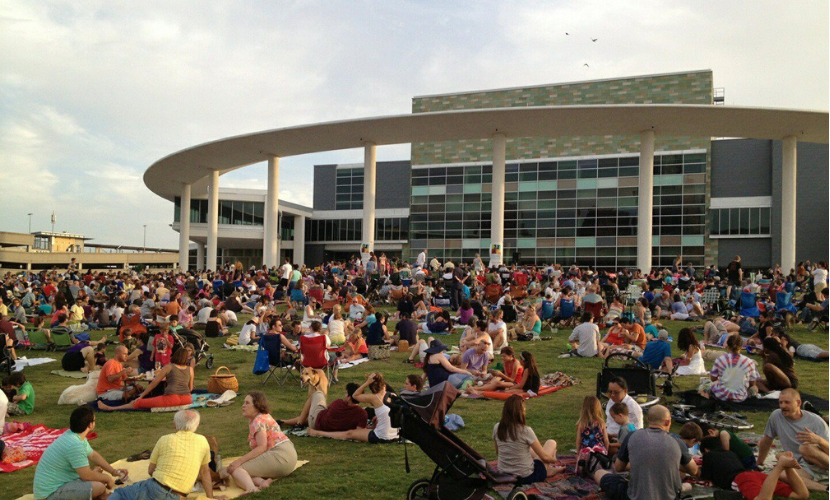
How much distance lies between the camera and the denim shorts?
5.58m

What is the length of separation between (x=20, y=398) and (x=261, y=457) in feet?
16.9

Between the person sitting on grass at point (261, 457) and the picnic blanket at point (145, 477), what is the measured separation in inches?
4.0

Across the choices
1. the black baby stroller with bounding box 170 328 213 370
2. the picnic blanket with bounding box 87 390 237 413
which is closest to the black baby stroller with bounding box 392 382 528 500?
the picnic blanket with bounding box 87 390 237 413

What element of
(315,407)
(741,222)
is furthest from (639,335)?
(741,222)

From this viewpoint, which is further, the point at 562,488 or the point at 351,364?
the point at 351,364

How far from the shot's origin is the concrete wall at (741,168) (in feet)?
135

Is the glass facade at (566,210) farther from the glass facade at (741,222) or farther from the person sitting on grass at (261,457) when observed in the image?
the person sitting on grass at (261,457)

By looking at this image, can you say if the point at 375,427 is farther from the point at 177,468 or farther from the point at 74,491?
the point at 74,491

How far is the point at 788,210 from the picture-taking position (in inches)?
1281

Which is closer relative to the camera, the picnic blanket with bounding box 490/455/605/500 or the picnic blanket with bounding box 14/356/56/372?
the picnic blanket with bounding box 490/455/605/500

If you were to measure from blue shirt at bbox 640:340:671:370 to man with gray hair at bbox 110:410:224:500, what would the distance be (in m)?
7.66

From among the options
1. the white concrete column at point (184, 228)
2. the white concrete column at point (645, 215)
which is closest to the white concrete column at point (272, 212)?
the white concrete column at point (184, 228)

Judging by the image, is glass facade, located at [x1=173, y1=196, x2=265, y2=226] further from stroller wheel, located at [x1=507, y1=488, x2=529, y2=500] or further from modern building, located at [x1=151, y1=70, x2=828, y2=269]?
stroller wheel, located at [x1=507, y1=488, x2=529, y2=500]

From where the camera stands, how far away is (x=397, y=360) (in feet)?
44.7
